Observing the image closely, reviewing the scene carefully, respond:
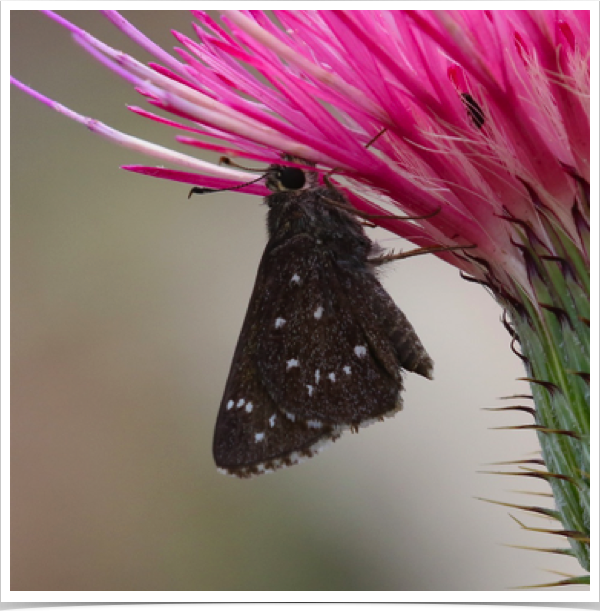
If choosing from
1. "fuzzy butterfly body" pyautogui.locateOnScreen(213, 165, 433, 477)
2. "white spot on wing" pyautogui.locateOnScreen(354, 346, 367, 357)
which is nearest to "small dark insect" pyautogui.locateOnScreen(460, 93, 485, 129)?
"fuzzy butterfly body" pyautogui.locateOnScreen(213, 165, 433, 477)

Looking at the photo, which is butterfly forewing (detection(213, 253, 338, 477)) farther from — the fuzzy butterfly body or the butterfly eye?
the butterfly eye

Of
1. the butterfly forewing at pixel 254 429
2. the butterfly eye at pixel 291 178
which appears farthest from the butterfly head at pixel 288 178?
the butterfly forewing at pixel 254 429

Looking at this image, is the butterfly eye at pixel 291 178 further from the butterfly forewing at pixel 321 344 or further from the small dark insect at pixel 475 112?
the small dark insect at pixel 475 112

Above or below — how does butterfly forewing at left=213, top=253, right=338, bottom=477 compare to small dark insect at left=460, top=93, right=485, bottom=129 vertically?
below

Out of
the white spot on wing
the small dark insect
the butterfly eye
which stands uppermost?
the small dark insect

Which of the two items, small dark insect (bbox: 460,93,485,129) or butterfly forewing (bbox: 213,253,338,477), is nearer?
small dark insect (bbox: 460,93,485,129)

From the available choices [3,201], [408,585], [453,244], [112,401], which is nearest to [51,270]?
[112,401]

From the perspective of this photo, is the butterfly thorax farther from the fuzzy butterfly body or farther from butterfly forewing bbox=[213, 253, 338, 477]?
butterfly forewing bbox=[213, 253, 338, 477]

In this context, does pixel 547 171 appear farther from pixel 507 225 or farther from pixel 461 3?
pixel 461 3
